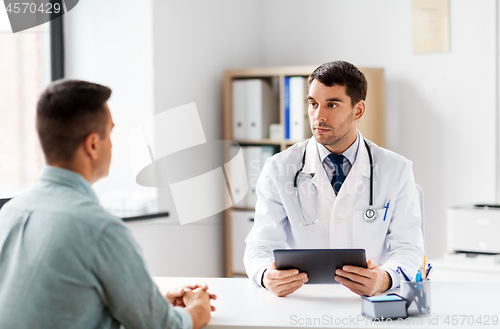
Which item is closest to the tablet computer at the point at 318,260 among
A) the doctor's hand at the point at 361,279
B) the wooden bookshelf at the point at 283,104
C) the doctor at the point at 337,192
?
the doctor's hand at the point at 361,279

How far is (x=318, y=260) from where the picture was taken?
148 centimetres

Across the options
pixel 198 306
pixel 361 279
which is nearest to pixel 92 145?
pixel 198 306

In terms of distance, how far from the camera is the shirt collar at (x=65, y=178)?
1.14 metres

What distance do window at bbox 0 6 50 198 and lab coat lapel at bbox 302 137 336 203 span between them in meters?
1.43

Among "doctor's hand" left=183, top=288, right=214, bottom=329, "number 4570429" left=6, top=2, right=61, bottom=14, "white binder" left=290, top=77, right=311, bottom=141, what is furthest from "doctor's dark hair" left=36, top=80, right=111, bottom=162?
"white binder" left=290, top=77, right=311, bottom=141

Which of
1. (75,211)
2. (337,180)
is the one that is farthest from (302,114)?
(75,211)

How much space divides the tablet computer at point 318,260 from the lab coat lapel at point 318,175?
1.41 ft

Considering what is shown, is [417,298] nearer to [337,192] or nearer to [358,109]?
[337,192]

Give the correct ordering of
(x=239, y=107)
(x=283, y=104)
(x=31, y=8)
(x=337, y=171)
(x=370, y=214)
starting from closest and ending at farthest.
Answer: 1. (x=370, y=214)
2. (x=337, y=171)
3. (x=31, y=8)
4. (x=283, y=104)
5. (x=239, y=107)

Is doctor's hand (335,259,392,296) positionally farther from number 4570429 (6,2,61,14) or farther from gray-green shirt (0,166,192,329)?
number 4570429 (6,2,61,14)

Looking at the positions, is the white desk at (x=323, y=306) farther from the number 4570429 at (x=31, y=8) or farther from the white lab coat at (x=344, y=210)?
the number 4570429 at (x=31, y=8)

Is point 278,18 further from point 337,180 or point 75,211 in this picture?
point 75,211

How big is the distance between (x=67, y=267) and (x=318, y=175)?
1058 mm

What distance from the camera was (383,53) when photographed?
132 inches
